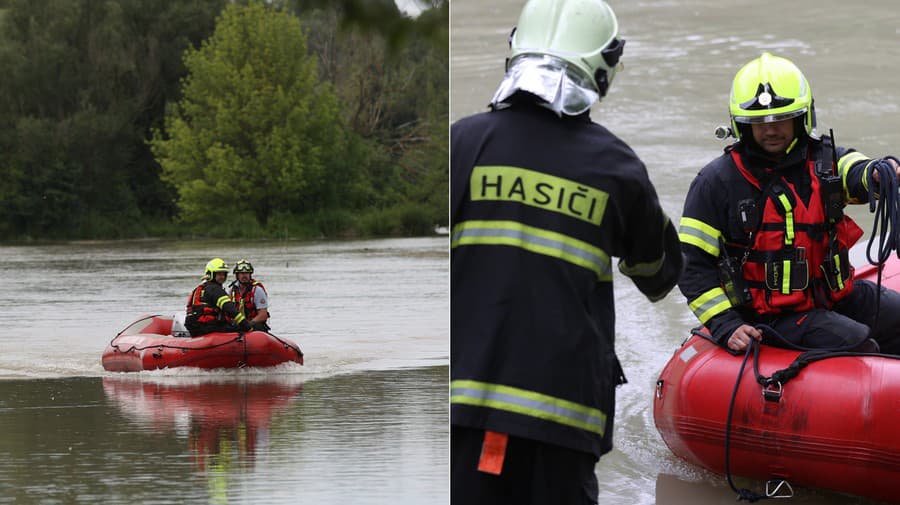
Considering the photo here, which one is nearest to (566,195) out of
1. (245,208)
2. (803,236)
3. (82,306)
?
(803,236)

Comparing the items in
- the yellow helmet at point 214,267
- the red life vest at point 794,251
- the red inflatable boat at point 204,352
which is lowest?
the red inflatable boat at point 204,352

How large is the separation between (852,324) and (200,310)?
6572 mm

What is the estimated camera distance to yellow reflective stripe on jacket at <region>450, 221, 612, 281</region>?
70.6 inches

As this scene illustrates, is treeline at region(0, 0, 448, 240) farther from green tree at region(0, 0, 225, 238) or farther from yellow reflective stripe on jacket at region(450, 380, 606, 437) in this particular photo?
yellow reflective stripe on jacket at region(450, 380, 606, 437)

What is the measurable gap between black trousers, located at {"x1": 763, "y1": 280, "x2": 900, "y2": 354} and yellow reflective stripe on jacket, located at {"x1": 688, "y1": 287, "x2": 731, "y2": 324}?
0.16 metres

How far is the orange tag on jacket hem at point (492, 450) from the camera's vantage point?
180cm

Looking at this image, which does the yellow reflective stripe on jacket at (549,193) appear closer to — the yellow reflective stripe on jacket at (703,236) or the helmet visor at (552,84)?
the helmet visor at (552,84)

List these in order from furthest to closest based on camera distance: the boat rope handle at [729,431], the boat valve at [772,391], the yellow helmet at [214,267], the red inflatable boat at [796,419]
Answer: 1. the yellow helmet at [214,267]
2. the boat rope handle at [729,431]
3. the boat valve at [772,391]
4. the red inflatable boat at [796,419]

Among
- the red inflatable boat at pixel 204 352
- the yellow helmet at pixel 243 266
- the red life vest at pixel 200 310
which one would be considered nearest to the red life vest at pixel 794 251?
the yellow helmet at pixel 243 266

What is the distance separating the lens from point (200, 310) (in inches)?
375

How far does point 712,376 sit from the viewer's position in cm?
381

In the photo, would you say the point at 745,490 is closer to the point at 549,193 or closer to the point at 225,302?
the point at 549,193

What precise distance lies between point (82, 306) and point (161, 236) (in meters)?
4.76

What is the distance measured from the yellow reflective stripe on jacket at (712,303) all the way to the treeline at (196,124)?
107 centimetres
